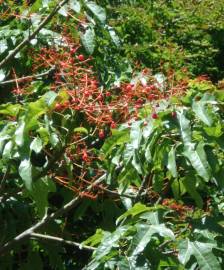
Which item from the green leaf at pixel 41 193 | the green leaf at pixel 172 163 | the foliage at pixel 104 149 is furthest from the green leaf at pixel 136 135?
the green leaf at pixel 41 193

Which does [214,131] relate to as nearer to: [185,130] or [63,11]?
[185,130]

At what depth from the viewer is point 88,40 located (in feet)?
10.1

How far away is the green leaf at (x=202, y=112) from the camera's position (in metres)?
2.15

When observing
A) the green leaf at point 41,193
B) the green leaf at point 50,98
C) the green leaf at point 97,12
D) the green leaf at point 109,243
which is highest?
the green leaf at point 50,98

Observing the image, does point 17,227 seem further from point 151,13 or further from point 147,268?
point 151,13

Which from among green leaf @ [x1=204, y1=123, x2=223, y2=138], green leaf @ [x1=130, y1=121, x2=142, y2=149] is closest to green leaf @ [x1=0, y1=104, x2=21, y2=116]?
green leaf @ [x1=130, y1=121, x2=142, y2=149]

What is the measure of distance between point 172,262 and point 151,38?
4.30 metres

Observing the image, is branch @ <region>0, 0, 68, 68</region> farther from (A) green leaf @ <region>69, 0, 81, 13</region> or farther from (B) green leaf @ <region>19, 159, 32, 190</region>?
(B) green leaf @ <region>19, 159, 32, 190</region>

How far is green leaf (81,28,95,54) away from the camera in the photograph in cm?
307

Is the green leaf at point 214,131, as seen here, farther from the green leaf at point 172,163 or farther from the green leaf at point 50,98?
the green leaf at point 50,98

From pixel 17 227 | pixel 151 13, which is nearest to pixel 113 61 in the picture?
pixel 17 227

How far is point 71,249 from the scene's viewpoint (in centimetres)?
409

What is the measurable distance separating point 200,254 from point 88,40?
129cm

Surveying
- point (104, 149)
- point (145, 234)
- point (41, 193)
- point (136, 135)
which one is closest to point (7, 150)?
point (41, 193)
